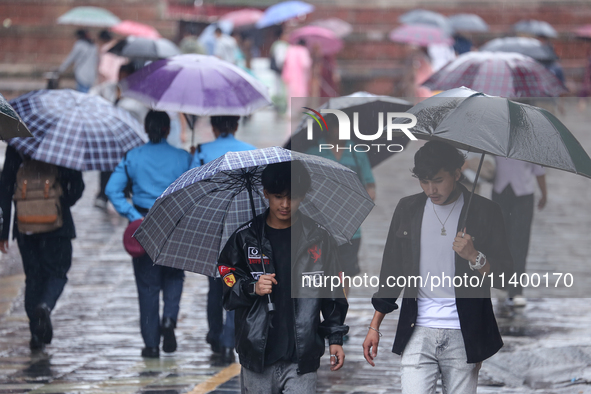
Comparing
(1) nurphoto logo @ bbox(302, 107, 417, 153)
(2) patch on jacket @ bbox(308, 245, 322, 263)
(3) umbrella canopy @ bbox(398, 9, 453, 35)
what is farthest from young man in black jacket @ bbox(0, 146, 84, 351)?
(3) umbrella canopy @ bbox(398, 9, 453, 35)

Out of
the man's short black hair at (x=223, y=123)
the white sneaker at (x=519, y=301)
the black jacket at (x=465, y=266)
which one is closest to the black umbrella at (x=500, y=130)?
the black jacket at (x=465, y=266)

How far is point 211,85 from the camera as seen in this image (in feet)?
20.6

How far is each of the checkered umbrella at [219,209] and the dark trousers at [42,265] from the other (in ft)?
7.58

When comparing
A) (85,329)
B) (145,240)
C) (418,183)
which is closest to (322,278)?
(418,183)

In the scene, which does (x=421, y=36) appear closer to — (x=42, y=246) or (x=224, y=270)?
(x=42, y=246)

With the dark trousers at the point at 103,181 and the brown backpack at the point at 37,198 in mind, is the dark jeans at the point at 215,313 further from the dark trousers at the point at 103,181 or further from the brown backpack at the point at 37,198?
the dark trousers at the point at 103,181

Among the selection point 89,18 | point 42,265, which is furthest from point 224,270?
point 89,18

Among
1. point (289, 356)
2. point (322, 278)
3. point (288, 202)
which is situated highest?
point (288, 202)

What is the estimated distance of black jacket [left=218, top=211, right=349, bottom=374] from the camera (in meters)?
3.69

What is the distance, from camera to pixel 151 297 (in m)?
6.09

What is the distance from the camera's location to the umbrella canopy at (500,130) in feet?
12.0

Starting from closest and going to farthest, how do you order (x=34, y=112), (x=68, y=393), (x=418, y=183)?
1. (x=418, y=183)
2. (x=68, y=393)
3. (x=34, y=112)

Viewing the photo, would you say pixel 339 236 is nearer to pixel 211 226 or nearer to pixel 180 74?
pixel 211 226

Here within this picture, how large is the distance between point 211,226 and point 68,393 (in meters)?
1.85
